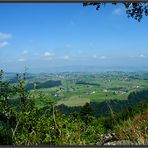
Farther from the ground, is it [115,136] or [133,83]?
[133,83]

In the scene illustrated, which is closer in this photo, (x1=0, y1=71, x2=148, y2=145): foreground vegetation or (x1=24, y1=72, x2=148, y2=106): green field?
(x1=0, y1=71, x2=148, y2=145): foreground vegetation

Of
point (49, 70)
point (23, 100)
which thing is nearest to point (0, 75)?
point (23, 100)

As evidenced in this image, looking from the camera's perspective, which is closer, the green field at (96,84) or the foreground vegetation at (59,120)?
the foreground vegetation at (59,120)

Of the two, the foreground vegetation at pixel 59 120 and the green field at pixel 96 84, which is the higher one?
the green field at pixel 96 84

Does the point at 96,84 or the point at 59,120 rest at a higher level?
the point at 96,84

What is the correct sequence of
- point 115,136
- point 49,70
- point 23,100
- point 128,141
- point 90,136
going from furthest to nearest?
point 23,100
point 49,70
point 90,136
point 115,136
point 128,141

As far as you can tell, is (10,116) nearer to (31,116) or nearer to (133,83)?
(31,116)

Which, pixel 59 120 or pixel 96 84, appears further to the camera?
pixel 59 120

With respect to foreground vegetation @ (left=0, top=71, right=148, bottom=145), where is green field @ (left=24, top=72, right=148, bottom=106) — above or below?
above
